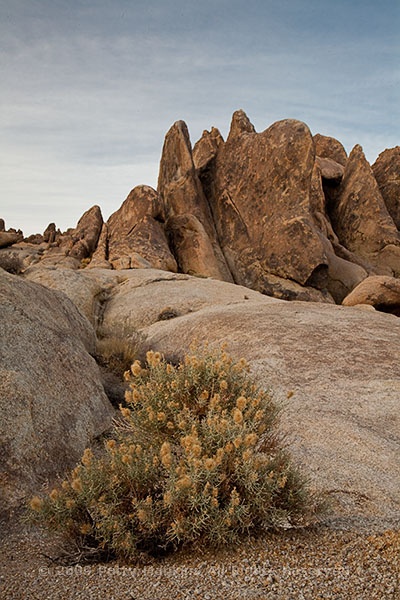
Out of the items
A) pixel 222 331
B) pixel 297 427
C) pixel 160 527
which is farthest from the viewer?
pixel 222 331

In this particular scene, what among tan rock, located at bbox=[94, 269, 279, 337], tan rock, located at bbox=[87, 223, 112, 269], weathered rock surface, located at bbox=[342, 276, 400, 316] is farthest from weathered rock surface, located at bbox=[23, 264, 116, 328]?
weathered rock surface, located at bbox=[342, 276, 400, 316]

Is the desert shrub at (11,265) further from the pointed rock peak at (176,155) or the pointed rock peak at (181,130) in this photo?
the pointed rock peak at (181,130)

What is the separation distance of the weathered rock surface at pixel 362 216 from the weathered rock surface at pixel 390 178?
3.86 meters

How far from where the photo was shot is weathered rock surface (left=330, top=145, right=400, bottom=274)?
3794 cm

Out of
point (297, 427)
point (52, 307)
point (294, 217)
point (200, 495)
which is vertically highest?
point (294, 217)

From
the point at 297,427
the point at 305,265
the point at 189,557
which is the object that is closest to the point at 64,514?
the point at 189,557

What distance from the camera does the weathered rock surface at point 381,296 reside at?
19.4 metres

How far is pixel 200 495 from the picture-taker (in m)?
3.43

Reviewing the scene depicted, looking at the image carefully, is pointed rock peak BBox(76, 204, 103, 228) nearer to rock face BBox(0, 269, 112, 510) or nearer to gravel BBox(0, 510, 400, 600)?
rock face BBox(0, 269, 112, 510)

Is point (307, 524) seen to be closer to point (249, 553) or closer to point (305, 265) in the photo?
point (249, 553)

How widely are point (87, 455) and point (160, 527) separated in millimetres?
728

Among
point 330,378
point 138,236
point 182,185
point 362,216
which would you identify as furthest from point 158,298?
point 362,216

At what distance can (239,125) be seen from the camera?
35031 mm

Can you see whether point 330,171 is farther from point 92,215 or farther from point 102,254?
point 102,254
